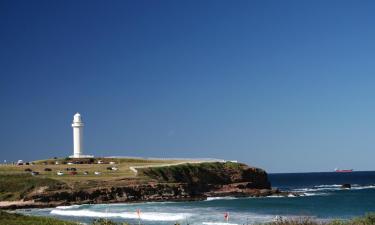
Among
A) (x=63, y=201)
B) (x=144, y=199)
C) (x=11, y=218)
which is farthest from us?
(x=144, y=199)

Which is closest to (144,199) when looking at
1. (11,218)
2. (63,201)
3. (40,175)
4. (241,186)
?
(63,201)

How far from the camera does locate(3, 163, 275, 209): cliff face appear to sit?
63.8m

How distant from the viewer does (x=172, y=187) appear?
71.8m

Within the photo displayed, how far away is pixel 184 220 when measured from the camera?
4375cm

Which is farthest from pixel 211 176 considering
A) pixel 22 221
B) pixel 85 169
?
pixel 22 221

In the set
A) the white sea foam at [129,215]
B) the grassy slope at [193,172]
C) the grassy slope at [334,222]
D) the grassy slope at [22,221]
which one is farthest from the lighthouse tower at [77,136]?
the grassy slope at [334,222]

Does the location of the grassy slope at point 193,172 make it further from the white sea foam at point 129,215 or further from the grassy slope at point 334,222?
the grassy slope at point 334,222

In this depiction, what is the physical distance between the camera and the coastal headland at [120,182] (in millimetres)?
63531

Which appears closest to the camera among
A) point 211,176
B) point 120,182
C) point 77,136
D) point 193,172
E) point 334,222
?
point 334,222

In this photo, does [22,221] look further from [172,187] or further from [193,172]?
[193,172]

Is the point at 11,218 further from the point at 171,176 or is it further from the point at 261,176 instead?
the point at 261,176

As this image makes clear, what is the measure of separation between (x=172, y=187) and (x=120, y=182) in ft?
22.4

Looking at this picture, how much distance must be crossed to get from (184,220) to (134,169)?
35990 millimetres

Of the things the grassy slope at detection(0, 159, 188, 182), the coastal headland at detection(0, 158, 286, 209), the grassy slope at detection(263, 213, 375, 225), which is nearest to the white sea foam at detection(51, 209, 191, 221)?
the coastal headland at detection(0, 158, 286, 209)
